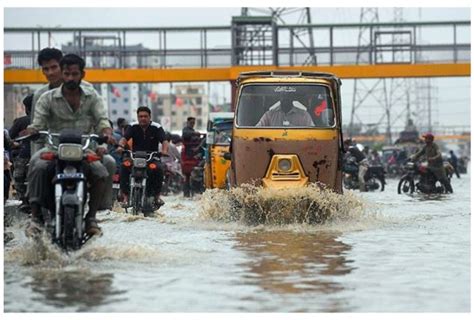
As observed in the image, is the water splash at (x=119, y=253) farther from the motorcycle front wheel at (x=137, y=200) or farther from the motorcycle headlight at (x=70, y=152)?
the motorcycle front wheel at (x=137, y=200)

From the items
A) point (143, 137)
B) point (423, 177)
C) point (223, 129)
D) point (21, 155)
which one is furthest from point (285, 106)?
point (423, 177)

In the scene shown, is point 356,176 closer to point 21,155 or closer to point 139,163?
point 139,163

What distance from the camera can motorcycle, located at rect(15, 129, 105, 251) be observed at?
948 cm

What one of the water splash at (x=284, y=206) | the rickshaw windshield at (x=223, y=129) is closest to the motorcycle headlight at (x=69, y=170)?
the water splash at (x=284, y=206)

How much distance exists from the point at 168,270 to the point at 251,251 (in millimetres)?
1926

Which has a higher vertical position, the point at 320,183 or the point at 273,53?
the point at 273,53

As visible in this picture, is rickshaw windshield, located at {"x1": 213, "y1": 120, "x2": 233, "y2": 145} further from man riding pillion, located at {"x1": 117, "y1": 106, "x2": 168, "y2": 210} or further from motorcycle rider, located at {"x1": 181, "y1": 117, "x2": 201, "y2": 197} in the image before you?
man riding pillion, located at {"x1": 117, "y1": 106, "x2": 168, "y2": 210}

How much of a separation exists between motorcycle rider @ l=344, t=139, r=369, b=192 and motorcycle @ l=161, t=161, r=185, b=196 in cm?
391

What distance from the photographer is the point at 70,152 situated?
959 cm

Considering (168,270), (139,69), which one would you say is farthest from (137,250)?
(139,69)

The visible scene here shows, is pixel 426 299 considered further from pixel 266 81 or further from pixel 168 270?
pixel 266 81

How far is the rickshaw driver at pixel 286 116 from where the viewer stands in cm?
1558

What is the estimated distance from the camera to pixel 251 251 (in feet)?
35.9

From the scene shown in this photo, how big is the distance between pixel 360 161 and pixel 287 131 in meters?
15.0
